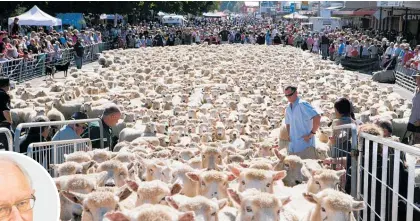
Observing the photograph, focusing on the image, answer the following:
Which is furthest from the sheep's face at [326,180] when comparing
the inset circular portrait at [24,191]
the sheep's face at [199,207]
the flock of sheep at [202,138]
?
the inset circular portrait at [24,191]

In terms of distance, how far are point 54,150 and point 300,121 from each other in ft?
9.90

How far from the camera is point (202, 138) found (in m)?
10.6

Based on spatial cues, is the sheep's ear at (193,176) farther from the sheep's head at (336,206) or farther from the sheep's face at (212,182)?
the sheep's head at (336,206)

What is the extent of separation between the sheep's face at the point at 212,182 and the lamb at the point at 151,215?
1710mm

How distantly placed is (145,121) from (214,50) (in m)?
22.5

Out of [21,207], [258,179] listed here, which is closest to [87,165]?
[258,179]

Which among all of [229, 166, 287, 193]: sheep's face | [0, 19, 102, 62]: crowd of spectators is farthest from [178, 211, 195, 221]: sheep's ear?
[0, 19, 102, 62]: crowd of spectators

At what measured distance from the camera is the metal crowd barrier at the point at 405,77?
19969mm

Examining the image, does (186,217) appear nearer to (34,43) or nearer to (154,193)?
(154,193)

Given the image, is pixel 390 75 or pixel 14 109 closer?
pixel 14 109

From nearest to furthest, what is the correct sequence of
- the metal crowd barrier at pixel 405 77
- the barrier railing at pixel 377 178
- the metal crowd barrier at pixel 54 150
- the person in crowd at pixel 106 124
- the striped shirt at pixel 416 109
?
the barrier railing at pixel 377 178, the metal crowd barrier at pixel 54 150, the person in crowd at pixel 106 124, the striped shirt at pixel 416 109, the metal crowd barrier at pixel 405 77

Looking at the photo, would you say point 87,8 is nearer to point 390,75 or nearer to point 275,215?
point 390,75

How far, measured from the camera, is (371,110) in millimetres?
13305

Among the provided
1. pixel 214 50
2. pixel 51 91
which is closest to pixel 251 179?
pixel 51 91
